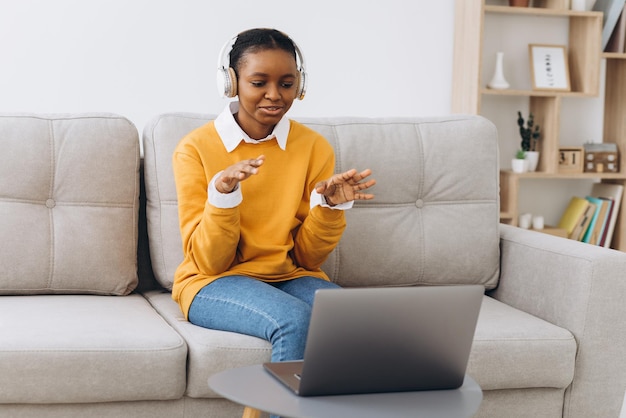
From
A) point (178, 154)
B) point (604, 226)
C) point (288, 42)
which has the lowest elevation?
point (604, 226)

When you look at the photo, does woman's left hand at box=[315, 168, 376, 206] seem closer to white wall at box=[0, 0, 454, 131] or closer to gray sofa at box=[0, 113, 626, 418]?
gray sofa at box=[0, 113, 626, 418]

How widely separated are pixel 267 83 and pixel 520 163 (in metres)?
2.03

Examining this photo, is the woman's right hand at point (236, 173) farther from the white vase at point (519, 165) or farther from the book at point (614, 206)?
the book at point (614, 206)

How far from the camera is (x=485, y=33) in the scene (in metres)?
3.84

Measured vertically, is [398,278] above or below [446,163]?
below

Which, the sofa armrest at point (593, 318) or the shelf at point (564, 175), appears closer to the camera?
the sofa armrest at point (593, 318)

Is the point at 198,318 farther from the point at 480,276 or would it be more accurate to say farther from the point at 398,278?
the point at 480,276

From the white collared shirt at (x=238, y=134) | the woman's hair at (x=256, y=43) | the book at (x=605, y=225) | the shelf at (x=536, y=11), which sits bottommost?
the book at (x=605, y=225)

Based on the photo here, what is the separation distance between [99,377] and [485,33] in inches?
105

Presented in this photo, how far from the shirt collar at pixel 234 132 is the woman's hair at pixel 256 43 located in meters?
0.11

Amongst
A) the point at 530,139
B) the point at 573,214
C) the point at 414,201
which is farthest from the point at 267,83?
the point at 573,214

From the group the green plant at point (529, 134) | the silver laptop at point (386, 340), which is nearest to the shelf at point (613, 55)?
the green plant at point (529, 134)

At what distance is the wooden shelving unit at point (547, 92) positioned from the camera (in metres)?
3.64

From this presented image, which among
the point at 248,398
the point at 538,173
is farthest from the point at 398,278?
the point at 538,173
